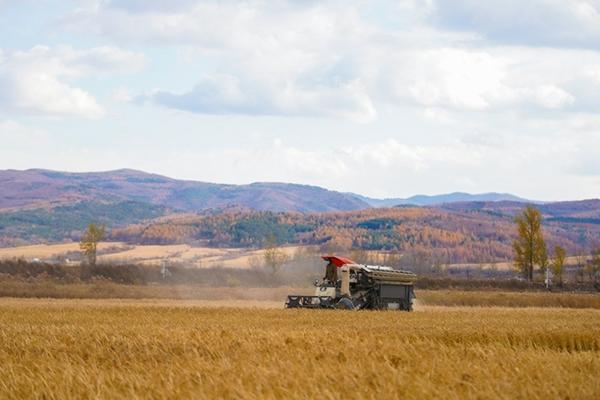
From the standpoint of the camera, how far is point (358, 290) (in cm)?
5366

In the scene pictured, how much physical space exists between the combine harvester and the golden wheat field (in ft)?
54.4

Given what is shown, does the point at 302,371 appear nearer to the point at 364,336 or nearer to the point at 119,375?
the point at 119,375

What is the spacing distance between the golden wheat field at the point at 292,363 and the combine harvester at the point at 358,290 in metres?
16.6

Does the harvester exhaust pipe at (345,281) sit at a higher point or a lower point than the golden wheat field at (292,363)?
higher

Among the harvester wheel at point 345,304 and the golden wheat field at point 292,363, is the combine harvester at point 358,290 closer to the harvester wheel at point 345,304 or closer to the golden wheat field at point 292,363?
the harvester wheel at point 345,304

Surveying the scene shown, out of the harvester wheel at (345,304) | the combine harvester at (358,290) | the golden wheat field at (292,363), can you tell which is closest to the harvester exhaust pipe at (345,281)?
the combine harvester at (358,290)

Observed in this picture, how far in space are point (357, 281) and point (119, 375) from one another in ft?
115

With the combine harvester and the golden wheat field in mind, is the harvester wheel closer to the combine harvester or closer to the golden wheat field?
the combine harvester

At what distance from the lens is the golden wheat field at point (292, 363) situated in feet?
55.8

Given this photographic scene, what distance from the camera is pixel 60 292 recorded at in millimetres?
74562

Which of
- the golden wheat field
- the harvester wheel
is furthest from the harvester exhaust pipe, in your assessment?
the golden wheat field

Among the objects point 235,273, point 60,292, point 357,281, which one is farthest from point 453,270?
point 357,281

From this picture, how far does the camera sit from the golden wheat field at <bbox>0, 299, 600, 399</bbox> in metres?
17.0

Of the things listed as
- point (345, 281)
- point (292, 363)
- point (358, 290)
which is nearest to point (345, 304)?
point (345, 281)
